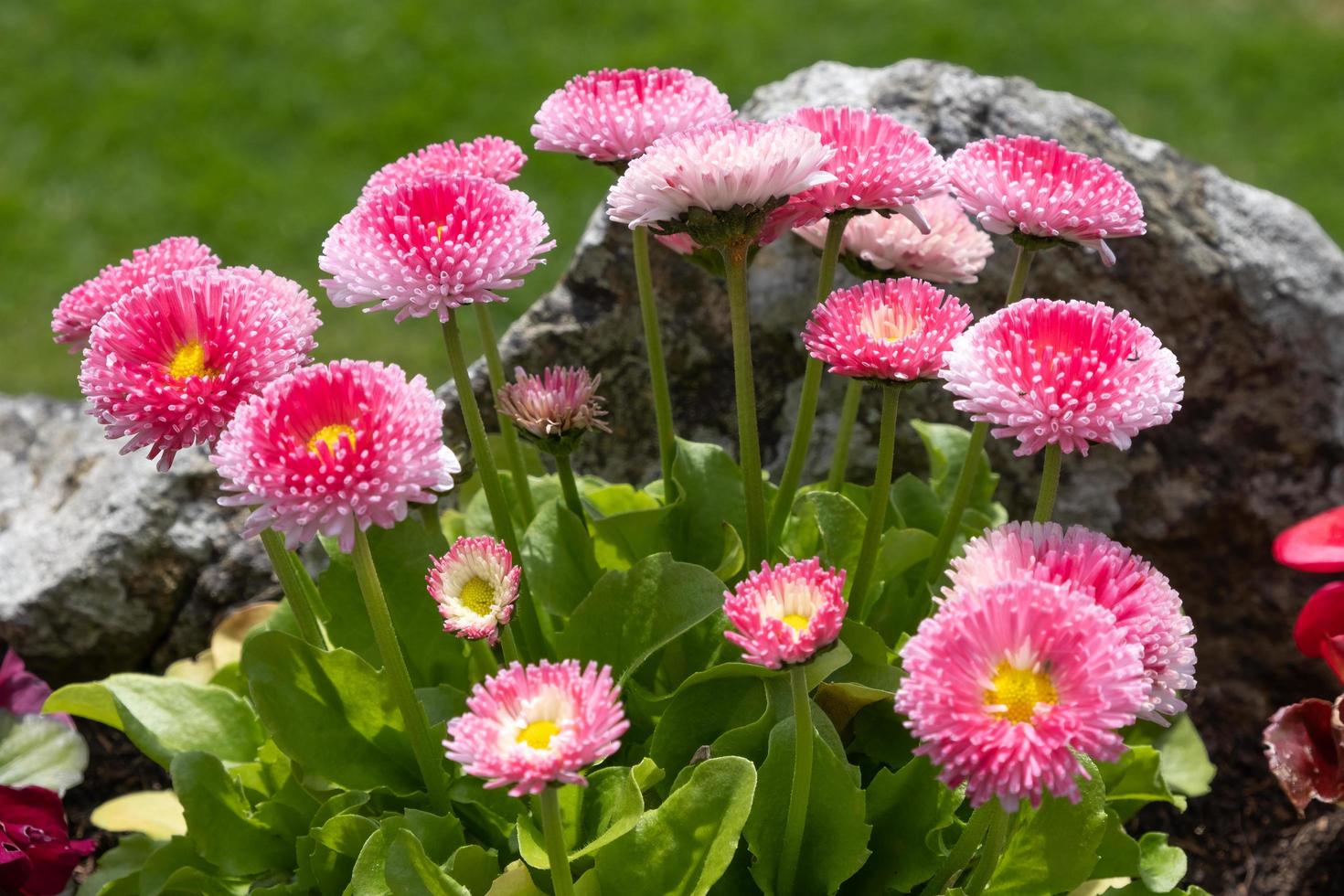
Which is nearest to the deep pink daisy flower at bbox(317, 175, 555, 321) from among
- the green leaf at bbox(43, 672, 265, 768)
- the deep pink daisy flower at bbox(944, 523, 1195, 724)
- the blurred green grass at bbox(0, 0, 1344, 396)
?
the deep pink daisy flower at bbox(944, 523, 1195, 724)

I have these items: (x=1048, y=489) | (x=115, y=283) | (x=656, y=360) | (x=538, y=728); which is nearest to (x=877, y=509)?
(x=1048, y=489)

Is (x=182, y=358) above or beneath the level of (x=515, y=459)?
above

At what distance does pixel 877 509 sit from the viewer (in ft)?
6.05

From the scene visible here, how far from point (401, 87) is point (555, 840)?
14.3 ft

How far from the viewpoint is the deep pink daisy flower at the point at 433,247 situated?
1.52 metres

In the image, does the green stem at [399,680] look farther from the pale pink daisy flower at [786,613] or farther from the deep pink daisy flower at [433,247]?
the pale pink daisy flower at [786,613]

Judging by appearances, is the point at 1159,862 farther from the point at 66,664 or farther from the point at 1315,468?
the point at 66,664

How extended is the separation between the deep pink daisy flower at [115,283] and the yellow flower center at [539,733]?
856 mm

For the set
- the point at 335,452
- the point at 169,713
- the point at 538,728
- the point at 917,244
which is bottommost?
the point at 169,713

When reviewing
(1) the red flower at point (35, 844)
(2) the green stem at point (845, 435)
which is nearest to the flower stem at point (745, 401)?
(2) the green stem at point (845, 435)

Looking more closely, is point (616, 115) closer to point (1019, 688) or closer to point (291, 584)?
point (291, 584)

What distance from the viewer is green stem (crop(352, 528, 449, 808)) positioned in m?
1.54

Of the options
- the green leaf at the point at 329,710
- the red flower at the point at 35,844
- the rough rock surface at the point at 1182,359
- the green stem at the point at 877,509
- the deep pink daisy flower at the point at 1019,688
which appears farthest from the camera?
the rough rock surface at the point at 1182,359

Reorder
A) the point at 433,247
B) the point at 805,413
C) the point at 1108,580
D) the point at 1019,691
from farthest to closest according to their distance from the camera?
the point at 805,413 → the point at 433,247 → the point at 1108,580 → the point at 1019,691
